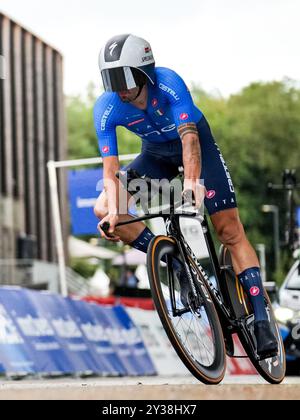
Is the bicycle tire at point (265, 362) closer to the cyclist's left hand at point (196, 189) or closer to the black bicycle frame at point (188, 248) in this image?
the black bicycle frame at point (188, 248)

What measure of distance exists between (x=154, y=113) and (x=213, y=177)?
24.4 inches

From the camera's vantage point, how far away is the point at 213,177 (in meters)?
7.87

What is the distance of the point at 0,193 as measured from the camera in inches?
1914

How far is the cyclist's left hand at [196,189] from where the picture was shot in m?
7.28

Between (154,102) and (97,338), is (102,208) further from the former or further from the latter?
(97,338)

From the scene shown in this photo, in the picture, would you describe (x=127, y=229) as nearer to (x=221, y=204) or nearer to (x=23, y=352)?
(x=221, y=204)

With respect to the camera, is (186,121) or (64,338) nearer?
(186,121)

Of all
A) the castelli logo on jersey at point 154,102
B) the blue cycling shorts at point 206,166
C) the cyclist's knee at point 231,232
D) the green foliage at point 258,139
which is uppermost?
the green foliage at point 258,139

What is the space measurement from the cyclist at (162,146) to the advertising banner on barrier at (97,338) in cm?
928

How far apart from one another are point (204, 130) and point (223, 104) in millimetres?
65773

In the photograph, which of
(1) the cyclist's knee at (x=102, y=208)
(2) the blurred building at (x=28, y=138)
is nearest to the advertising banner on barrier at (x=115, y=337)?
(1) the cyclist's knee at (x=102, y=208)

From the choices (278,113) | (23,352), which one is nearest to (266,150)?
(278,113)

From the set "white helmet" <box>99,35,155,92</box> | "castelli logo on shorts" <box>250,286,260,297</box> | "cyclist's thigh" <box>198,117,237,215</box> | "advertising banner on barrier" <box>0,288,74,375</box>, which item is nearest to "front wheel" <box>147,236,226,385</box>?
"cyclist's thigh" <box>198,117,237,215</box>

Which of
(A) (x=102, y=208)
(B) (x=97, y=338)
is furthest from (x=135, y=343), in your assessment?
(A) (x=102, y=208)
